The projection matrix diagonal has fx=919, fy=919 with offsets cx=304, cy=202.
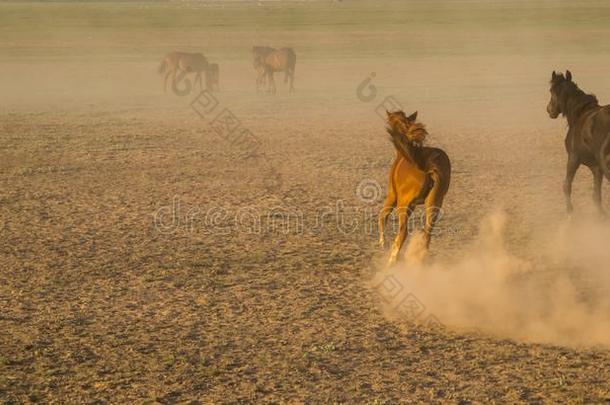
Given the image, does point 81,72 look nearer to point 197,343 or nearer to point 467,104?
point 467,104

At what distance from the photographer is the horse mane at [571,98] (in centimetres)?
1070

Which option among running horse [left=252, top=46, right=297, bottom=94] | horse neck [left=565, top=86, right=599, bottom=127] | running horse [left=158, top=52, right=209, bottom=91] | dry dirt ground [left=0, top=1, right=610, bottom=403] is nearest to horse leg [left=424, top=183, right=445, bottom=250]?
dry dirt ground [left=0, top=1, right=610, bottom=403]

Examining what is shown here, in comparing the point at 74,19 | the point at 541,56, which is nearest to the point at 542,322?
the point at 541,56

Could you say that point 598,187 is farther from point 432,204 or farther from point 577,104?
point 432,204

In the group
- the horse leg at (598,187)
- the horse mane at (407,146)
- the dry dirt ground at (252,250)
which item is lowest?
the dry dirt ground at (252,250)

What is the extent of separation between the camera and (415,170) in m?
7.45

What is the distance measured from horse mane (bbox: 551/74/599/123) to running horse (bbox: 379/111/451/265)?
3.86m

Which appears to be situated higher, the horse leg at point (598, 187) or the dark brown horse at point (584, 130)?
the dark brown horse at point (584, 130)

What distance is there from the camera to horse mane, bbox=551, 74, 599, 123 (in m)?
10.7

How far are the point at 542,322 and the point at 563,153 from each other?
977 cm

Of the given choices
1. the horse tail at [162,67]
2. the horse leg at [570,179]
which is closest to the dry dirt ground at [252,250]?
the horse leg at [570,179]

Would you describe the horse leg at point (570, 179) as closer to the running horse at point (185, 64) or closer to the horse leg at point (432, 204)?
the horse leg at point (432, 204)

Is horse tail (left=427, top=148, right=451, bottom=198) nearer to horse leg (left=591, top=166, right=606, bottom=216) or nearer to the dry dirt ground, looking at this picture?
the dry dirt ground

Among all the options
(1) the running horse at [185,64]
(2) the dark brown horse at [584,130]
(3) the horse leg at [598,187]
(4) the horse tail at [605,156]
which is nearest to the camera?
(4) the horse tail at [605,156]
